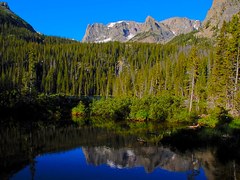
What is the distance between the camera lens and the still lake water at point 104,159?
25172 millimetres

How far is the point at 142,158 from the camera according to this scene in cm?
3056

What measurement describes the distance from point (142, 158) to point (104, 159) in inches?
155

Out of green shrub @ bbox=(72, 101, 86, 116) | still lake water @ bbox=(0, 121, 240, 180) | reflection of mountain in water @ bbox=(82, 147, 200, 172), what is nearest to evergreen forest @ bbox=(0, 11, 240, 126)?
green shrub @ bbox=(72, 101, 86, 116)

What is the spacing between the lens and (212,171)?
82.9 feet

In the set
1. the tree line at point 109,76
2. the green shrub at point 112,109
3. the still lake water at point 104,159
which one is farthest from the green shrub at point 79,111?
the still lake water at point 104,159

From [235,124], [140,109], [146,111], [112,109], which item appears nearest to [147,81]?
[112,109]

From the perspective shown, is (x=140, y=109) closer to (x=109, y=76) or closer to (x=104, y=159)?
(x=104, y=159)

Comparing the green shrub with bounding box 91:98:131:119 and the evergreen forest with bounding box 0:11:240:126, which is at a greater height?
the evergreen forest with bounding box 0:11:240:126

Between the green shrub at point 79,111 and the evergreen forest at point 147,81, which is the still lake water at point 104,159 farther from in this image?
the green shrub at point 79,111

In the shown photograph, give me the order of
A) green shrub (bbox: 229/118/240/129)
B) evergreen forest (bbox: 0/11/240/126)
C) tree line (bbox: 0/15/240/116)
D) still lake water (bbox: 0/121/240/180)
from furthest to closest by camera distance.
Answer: tree line (bbox: 0/15/240/116), evergreen forest (bbox: 0/11/240/126), green shrub (bbox: 229/118/240/129), still lake water (bbox: 0/121/240/180)

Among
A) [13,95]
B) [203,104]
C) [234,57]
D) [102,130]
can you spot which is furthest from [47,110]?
[234,57]

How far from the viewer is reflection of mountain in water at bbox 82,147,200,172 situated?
2802 cm

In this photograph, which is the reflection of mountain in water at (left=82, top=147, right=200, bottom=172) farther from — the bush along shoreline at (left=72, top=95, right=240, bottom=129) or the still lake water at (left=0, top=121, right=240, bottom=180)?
the bush along shoreline at (left=72, top=95, right=240, bottom=129)

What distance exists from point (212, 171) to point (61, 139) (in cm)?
2187
